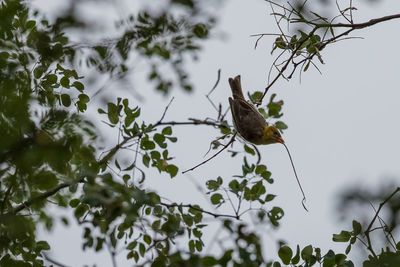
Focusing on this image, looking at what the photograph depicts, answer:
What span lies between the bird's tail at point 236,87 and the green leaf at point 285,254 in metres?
2.91

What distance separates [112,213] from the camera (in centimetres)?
162

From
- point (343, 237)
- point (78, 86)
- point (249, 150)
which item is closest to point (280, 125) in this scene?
point (249, 150)

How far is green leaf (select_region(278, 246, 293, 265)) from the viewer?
2.61m

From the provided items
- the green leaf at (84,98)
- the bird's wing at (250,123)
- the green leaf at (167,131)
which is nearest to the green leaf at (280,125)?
the green leaf at (167,131)

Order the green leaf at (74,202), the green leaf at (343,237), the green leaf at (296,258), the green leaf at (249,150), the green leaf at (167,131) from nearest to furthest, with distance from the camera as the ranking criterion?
the green leaf at (296,258), the green leaf at (343,237), the green leaf at (74,202), the green leaf at (167,131), the green leaf at (249,150)

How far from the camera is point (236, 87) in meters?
5.51

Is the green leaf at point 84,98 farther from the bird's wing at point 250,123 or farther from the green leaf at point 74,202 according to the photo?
the bird's wing at point 250,123

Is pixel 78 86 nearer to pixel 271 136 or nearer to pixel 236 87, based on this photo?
pixel 271 136

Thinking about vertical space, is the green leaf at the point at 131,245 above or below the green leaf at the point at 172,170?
below

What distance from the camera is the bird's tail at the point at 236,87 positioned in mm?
5480

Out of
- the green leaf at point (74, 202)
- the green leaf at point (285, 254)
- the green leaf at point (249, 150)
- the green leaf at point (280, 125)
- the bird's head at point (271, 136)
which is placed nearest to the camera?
the green leaf at point (285, 254)

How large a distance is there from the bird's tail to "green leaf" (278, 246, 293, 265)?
9.53 ft

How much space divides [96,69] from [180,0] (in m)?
0.56

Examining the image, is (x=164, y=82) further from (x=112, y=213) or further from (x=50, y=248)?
(x=112, y=213)
